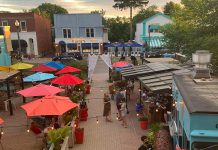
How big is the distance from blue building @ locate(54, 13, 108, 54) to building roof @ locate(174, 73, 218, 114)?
4624cm

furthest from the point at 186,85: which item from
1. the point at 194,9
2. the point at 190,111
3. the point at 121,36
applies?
the point at 121,36

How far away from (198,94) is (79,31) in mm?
49306

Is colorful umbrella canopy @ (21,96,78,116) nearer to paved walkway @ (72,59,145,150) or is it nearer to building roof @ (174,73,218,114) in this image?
paved walkway @ (72,59,145,150)

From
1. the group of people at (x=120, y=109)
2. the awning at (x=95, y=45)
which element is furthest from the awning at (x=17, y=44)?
the group of people at (x=120, y=109)

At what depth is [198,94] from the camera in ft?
23.4

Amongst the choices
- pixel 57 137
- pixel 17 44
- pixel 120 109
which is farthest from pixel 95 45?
pixel 57 137

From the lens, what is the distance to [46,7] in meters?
97.8

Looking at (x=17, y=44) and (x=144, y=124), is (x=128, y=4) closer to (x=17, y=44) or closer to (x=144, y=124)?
(x=17, y=44)

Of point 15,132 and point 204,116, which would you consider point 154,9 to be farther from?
point 204,116

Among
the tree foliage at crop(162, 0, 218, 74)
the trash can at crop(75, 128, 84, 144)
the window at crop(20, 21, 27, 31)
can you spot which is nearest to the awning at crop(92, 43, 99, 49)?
the window at crop(20, 21, 27, 31)

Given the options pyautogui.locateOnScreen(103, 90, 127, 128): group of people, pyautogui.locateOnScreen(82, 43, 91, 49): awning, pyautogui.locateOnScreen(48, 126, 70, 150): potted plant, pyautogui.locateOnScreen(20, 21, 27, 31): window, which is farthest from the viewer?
pyautogui.locateOnScreen(82, 43, 91, 49): awning

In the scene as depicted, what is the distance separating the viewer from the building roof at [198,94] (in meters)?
5.77

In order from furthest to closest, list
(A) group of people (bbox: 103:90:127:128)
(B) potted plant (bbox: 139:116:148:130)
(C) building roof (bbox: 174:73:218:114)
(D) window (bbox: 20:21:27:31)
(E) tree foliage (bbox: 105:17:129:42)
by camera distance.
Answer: (E) tree foliage (bbox: 105:17:129:42) → (D) window (bbox: 20:21:27:31) → (A) group of people (bbox: 103:90:127:128) → (B) potted plant (bbox: 139:116:148:130) → (C) building roof (bbox: 174:73:218:114)

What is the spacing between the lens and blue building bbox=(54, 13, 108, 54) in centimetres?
5469
